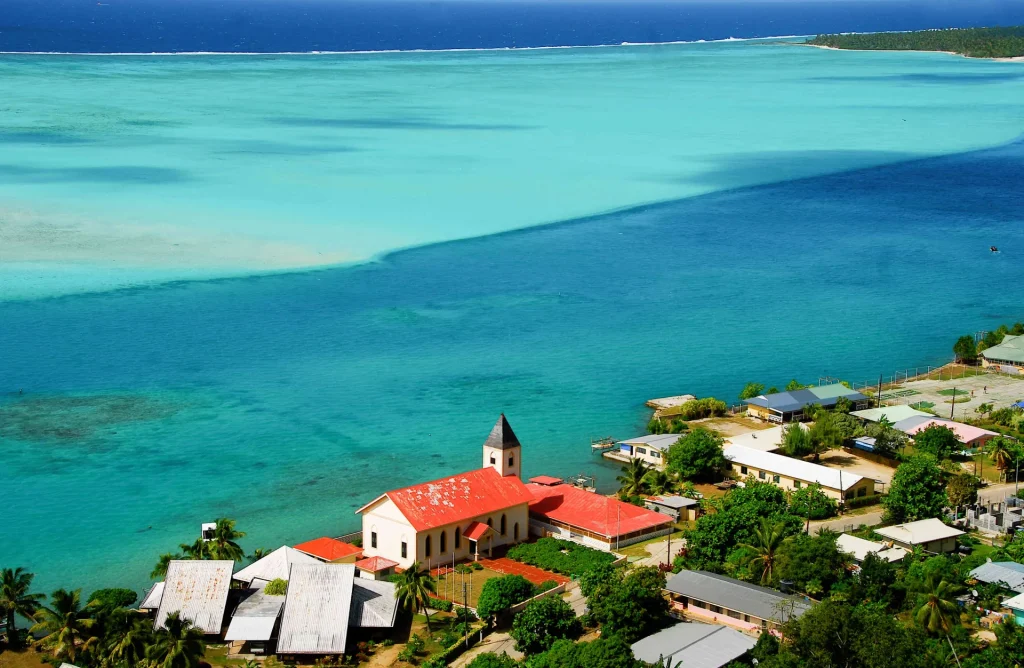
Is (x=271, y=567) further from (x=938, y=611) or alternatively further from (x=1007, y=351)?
(x=1007, y=351)

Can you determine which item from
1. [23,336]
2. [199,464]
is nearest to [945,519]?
[199,464]

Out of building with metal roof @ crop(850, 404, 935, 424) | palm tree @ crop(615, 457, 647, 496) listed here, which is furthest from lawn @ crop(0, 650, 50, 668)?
building with metal roof @ crop(850, 404, 935, 424)

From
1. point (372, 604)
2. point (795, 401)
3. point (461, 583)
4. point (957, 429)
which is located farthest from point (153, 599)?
point (957, 429)

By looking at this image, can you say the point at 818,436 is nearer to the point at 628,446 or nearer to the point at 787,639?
the point at 628,446

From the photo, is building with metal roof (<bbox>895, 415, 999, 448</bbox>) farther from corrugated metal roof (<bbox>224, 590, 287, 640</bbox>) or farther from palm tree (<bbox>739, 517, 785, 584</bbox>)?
corrugated metal roof (<bbox>224, 590, 287, 640</bbox>)

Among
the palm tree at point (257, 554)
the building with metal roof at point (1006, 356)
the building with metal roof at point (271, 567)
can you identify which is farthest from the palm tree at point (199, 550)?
the building with metal roof at point (1006, 356)

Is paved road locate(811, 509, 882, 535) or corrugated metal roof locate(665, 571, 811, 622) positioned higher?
corrugated metal roof locate(665, 571, 811, 622)
